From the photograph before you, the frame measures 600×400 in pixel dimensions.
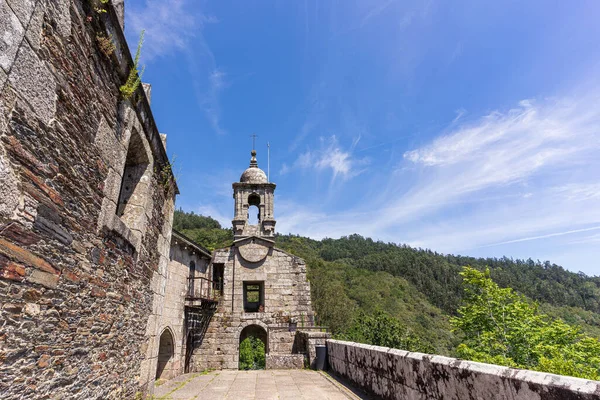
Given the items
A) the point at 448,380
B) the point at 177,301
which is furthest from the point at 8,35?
the point at 177,301

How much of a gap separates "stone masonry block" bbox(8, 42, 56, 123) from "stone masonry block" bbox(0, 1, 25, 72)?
0.05 m

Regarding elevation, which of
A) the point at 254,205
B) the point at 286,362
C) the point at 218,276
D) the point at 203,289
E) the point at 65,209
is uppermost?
the point at 254,205

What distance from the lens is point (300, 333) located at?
1186 cm

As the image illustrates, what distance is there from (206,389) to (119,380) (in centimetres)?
335

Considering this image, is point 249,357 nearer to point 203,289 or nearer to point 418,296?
point 203,289

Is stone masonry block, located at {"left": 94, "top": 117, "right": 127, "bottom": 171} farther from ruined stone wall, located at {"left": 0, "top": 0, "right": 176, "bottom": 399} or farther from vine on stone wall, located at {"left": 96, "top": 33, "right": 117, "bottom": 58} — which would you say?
vine on stone wall, located at {"left": 96, "top": 33, "right": 117, "bottom": 58}

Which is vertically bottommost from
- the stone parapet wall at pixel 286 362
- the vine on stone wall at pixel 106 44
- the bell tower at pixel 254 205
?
the stone parapet wall at pixel 286 362

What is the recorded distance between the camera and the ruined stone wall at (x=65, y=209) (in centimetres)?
229

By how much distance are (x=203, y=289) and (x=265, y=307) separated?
250 centimetres

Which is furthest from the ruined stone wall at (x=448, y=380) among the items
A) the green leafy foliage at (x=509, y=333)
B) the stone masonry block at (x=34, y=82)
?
the green leafy foliage at (x=509, y=333)

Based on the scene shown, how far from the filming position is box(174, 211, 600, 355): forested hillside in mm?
38719

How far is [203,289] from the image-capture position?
12.6m

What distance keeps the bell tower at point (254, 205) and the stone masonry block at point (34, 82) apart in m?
11.8

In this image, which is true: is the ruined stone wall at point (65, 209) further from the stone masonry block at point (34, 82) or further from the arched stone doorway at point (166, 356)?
the arched stone doorway at point (166, 356)
